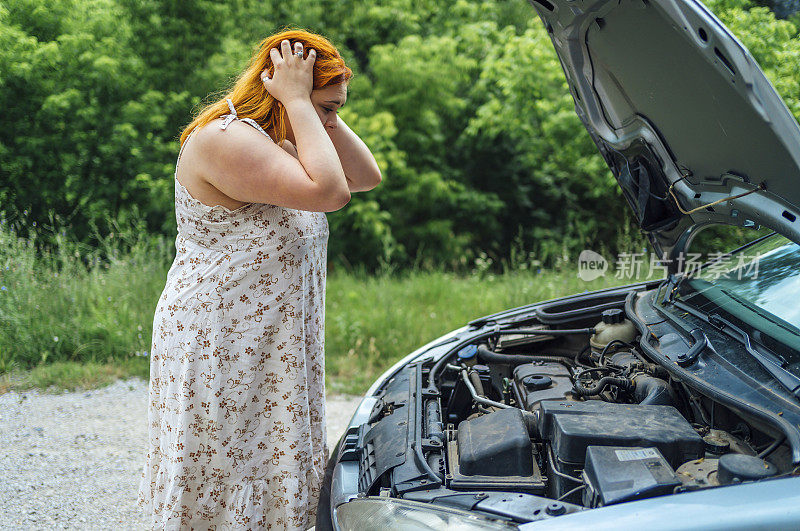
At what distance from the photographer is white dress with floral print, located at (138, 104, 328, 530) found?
2.25m

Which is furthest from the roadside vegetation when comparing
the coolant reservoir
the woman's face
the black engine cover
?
the woman's face

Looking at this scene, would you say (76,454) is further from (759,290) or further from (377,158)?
(377,158)

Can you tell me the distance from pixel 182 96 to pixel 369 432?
676 centimetres

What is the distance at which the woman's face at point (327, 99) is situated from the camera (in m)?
2.29

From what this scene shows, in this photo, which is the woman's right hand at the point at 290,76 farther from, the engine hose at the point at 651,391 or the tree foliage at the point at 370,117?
the tree foliage at the point at 370,117

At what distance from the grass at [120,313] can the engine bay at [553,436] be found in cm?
237

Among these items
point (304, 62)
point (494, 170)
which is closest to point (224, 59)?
point (494, 170)

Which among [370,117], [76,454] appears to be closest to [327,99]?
[76,454]

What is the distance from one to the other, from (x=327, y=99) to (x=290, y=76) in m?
0.17

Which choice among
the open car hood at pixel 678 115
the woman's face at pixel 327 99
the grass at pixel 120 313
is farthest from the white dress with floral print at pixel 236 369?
the grass at pixel 120 313

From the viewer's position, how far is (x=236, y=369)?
2.28 m

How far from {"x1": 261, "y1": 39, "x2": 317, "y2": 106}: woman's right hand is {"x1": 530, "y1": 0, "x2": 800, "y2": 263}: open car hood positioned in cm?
98

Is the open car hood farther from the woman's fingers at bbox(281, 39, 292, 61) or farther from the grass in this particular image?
the grass

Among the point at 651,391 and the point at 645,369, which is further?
the point at 645,369
